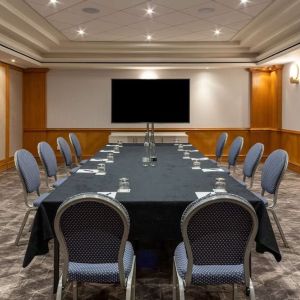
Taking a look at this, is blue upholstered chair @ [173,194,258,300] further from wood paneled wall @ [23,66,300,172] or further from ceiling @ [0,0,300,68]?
wood paneled wall @ [23,66,300,172]

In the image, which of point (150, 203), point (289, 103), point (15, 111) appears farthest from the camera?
point (15, 111)

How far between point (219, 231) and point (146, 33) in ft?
19.2

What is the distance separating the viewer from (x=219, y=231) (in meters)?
1.87

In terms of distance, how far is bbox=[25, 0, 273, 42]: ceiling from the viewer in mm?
5371

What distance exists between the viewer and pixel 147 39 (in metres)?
7.73

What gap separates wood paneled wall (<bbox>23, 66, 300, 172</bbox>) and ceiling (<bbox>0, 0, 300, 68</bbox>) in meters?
0.75

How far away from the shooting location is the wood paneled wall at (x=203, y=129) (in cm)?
933

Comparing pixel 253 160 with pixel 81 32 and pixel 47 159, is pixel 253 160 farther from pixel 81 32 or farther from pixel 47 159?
pixel 81 32

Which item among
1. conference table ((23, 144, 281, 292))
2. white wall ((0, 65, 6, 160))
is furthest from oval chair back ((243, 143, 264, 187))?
white wall ((0, 65, 6, 160))

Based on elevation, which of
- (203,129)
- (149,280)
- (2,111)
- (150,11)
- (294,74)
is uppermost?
(150,11)

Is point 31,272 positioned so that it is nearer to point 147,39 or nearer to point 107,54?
point 147,39

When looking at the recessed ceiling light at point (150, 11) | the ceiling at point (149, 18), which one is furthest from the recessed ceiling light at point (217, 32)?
the recessed ceiling light at point (150, 11)

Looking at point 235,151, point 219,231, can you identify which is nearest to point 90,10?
point 235,151

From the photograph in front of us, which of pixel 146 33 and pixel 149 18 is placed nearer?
pixel 149 18
